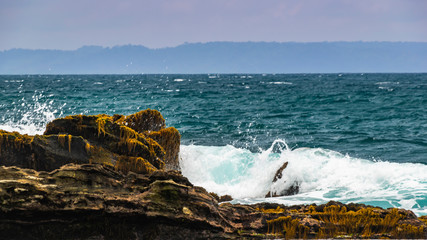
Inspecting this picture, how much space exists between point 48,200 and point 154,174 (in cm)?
134

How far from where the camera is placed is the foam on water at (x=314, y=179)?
10.7 metres

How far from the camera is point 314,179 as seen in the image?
40.9 feet

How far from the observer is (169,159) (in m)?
10.7

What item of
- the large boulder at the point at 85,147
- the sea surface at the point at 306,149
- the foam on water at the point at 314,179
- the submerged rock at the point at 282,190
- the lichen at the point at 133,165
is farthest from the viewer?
the sea surface at the point at 306,149

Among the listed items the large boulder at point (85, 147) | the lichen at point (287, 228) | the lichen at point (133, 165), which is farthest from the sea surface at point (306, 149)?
the lichen at point (287, 228)

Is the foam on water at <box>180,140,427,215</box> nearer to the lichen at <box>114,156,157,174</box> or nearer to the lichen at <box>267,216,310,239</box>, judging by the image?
the lichen at <box>114,156,157,174</box>

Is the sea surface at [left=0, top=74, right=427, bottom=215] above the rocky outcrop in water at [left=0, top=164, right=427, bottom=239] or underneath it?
underneath

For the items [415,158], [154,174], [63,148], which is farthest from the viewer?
[415,158]

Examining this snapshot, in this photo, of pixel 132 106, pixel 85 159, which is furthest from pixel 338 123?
pixel 85 159

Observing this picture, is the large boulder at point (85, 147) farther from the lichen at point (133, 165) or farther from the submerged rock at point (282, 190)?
the submerged rock at point (282, 190)

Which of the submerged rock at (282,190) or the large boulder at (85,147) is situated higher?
the large boulder at (85,147)

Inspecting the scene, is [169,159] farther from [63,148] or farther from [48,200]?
[48,200]

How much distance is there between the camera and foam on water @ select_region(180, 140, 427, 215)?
1068cm

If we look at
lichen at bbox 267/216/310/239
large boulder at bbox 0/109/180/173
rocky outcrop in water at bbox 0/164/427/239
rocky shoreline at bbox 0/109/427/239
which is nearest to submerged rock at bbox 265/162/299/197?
large boulder at bbox 0/109/180/173
